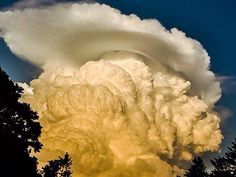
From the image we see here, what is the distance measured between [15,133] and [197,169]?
34.7 meters

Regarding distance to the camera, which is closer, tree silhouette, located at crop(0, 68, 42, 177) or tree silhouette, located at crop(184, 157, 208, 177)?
tree silhouette, located at crop(0, 68, 42, 177)

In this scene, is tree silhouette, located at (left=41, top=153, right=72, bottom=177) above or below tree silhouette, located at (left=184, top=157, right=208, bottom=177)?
below

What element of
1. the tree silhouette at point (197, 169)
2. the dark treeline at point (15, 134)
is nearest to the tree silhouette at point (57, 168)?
the dark treeline at point (15, 134)

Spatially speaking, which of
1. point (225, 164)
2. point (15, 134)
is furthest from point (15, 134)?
point (225, 164)

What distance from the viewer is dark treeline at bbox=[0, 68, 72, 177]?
4066 cm

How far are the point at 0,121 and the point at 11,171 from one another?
441cm

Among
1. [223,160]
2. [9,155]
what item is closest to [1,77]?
[9,155]

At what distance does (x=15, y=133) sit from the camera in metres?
43.2

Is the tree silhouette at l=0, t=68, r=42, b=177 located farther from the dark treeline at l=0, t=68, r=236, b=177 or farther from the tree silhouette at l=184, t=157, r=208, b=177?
the tree silhouette at l=184, t=157, r=208, b=177

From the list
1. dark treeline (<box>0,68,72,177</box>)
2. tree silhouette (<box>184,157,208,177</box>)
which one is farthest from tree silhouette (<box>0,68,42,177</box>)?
tree silhouette (<box>184,157,208,177</box>)

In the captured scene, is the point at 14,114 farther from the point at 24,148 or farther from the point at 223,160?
the point at 223,160

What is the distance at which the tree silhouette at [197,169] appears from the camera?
2781 inches

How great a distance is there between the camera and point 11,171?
133 ft

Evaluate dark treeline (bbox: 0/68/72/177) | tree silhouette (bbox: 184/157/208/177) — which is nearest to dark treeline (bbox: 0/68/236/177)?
dark treeline (bbox: 0/68/72/177)
